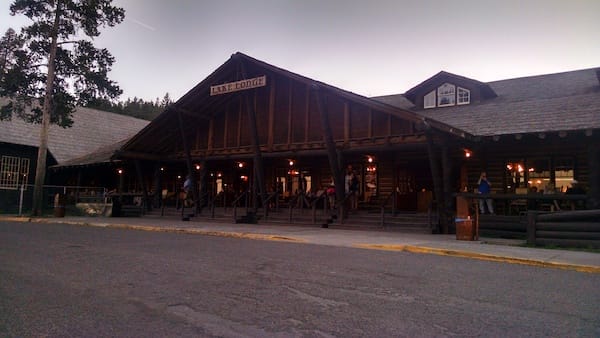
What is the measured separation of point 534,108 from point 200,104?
14885 millimetres

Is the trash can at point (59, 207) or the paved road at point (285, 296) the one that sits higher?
the trash can at point (59, 207)

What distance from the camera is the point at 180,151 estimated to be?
24172 millimetres

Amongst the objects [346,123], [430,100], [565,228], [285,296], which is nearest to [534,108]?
[430,100]

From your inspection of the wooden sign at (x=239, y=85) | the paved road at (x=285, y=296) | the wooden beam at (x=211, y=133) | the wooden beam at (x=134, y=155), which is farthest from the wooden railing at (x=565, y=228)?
the wooden beam at (x=134, y=155)

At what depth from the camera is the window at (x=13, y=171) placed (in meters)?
31.2

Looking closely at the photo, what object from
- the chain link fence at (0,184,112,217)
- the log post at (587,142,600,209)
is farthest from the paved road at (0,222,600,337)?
the chain link fence at (0,184,112,217)

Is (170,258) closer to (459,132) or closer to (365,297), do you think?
(365,297)

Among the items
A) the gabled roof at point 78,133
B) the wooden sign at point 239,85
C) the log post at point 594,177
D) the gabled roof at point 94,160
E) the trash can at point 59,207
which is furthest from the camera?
the gabled roof at point 78,133

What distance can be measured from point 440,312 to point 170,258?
5.74m

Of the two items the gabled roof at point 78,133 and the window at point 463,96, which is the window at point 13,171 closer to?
the gabled roof at point 78,133

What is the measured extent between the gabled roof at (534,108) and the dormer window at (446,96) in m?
0.61

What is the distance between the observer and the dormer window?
21250 mm

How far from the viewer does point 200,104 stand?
22734 millimetres

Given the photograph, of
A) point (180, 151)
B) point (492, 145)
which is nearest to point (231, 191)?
point (180, 151)
